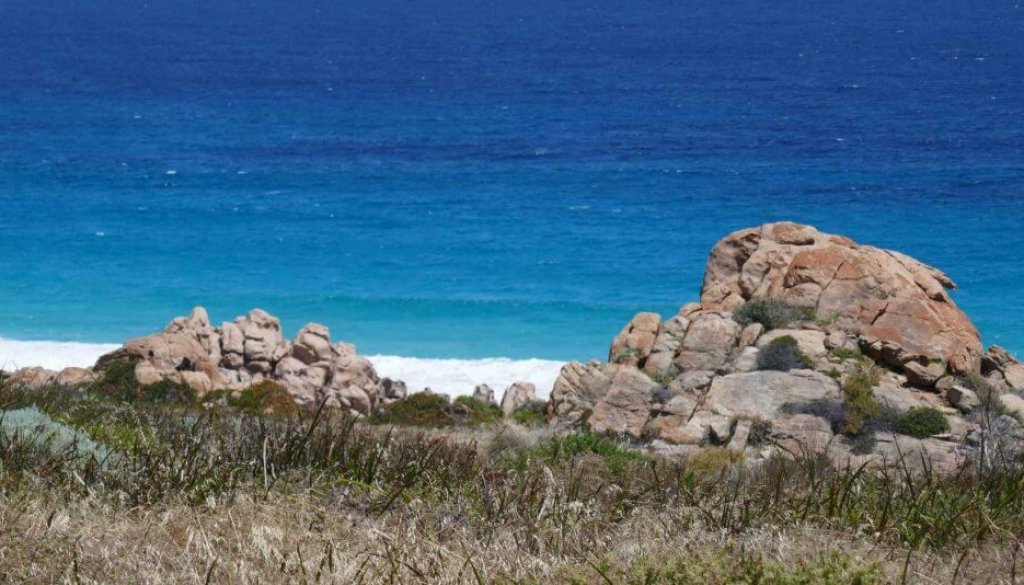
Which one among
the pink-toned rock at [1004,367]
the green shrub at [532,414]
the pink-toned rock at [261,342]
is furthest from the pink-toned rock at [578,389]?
the pink-toned rock at [261,342]

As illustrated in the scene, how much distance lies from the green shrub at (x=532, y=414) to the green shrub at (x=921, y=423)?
634 centimetres

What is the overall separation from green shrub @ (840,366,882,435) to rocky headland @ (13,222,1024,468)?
2cm

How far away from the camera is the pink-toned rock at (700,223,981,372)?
2119 cm

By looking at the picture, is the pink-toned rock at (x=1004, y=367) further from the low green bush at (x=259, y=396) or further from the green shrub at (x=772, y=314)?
the low green bush at (x=259, y=396)

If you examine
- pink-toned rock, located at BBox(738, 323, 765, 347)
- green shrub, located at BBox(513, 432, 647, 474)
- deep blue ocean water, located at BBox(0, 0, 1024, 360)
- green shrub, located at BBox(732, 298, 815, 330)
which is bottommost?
green shrub, located at BBox(513, 432, 647, 474)

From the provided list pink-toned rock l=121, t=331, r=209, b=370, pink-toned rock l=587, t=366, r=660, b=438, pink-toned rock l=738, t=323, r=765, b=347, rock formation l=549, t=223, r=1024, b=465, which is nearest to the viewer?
rock formation l=549, t=223, r=1024, b=465

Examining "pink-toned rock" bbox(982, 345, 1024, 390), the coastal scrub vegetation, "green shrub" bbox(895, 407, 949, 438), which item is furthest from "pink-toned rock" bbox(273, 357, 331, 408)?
the coastal scrub vegetation

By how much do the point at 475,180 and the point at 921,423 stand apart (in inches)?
1470

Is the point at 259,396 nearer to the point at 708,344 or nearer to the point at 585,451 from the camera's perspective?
the point at 585,451

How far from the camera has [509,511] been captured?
7875 mm

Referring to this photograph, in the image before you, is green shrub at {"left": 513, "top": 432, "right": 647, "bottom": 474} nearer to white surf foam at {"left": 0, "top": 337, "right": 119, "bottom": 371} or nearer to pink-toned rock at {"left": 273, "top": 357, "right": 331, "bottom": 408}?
pink-toned rock at {"left": 273, "top": 357, "right": 331, "bottom": 408}

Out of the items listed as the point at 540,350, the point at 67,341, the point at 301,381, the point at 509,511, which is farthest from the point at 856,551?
the point at 67,341

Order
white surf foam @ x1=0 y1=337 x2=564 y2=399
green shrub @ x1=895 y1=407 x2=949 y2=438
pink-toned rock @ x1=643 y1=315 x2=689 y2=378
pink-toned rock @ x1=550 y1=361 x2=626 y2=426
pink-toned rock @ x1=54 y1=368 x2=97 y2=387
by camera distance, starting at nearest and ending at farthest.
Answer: green shrub @ x1=895 y1=407 x2=949 y2=438 < pink-toned rock @ x1=550 y1=361 x2=626 y2=426 < pink-toned rock @ x1=643 y1=315 x2=689 y2=378 < pink-toned rock @ x1=54 y1=368 x2=97 y2=387 < white surf foam @ x1=0 y1=337 x2=564 y2=399

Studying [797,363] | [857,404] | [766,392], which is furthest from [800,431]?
[797,363]
